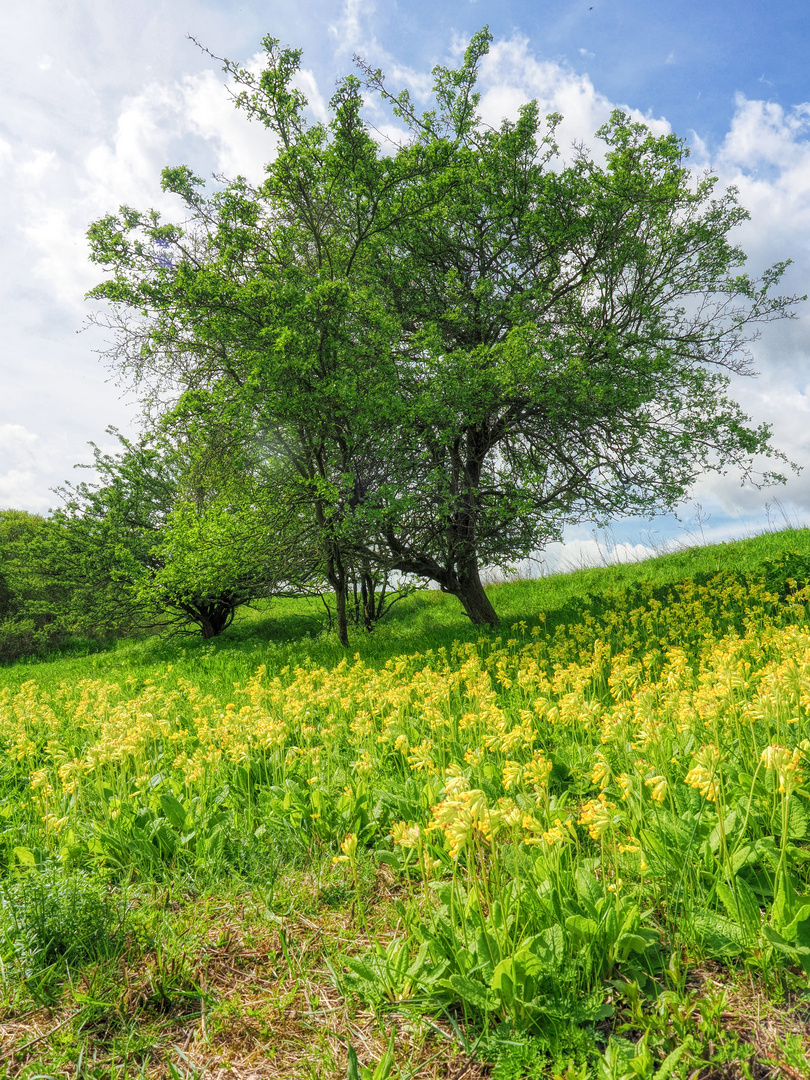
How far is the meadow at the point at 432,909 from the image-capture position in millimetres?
2197

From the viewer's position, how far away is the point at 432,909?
2.64 meters

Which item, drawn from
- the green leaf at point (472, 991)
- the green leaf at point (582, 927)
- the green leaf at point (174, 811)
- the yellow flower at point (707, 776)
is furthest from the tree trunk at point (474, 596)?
the green leaf at point (472, 991)

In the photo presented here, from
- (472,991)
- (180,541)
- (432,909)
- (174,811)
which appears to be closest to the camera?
(472,991)

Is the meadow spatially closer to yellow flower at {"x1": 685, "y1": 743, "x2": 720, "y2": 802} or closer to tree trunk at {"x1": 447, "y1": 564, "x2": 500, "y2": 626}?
yellow flower at {"x1": 685, "y1": 743, "x2": 720, "y2": 802}

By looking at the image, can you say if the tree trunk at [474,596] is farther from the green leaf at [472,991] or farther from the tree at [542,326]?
the green leaf at [472,991]

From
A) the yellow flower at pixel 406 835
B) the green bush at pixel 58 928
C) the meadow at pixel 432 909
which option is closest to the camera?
the meadow at pixel 432 909

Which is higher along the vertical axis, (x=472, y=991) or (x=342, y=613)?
(x=342, y=613)

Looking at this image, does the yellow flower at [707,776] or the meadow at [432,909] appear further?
the yellow flower at [707,776]

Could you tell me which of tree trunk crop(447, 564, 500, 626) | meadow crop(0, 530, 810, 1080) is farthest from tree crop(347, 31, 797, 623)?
meadow crop(0, 530, 810, 1080)

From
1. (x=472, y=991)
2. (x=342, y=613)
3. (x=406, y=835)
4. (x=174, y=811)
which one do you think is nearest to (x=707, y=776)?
(x=472, y=991)

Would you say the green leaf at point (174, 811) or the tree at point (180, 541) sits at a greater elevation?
the tree at point (180, 541)

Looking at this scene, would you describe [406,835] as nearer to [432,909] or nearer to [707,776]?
[432,909]

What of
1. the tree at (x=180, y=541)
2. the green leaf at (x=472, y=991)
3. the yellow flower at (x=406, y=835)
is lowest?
the green leaf at (x=472, y=991)

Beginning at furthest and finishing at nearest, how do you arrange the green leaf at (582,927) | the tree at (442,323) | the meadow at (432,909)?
the tree at (442,323) < the green leaf at (582,927) < the meadow at (432,909)
